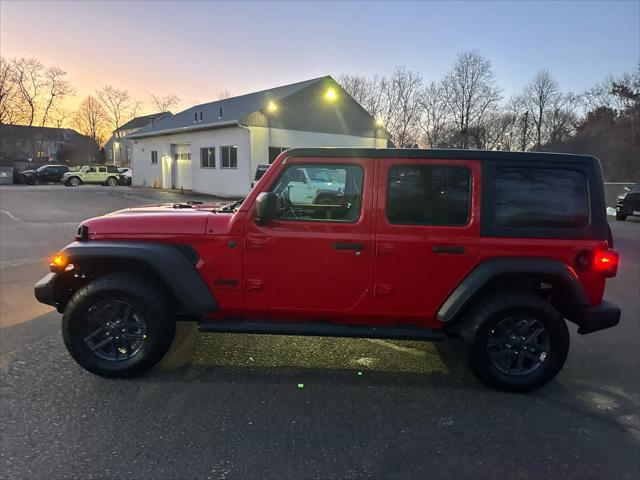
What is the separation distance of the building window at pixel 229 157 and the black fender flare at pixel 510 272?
74.0 feet

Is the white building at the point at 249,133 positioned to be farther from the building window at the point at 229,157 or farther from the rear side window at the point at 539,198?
the rear side window at the point at 539,198

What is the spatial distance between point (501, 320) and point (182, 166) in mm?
28995

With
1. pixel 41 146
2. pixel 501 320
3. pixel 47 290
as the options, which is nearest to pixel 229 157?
pixel 47 290

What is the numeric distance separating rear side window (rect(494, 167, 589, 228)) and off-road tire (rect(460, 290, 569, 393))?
0.60m

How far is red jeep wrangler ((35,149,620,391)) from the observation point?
11.5 feet

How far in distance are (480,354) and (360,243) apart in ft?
4.24

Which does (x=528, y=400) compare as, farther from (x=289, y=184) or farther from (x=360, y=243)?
(x=289, y=184)

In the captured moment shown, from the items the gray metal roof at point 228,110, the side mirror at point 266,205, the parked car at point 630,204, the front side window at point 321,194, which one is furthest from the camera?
the gray metal roof at point 228,110

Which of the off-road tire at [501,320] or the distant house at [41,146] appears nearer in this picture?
the off-road tire at [501,320]

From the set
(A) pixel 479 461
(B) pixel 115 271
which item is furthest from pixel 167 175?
(A) pixel 479 461

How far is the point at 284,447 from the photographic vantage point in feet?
9.15

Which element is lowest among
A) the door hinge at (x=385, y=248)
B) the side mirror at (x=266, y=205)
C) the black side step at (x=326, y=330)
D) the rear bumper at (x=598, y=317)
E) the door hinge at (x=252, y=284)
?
→ the black side step at (x=326, y=330)

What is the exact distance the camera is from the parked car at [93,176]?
35.6 meters

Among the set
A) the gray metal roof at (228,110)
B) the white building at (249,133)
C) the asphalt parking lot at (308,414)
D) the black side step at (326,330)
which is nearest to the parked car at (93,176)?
the gray metal roof at (228,110)
